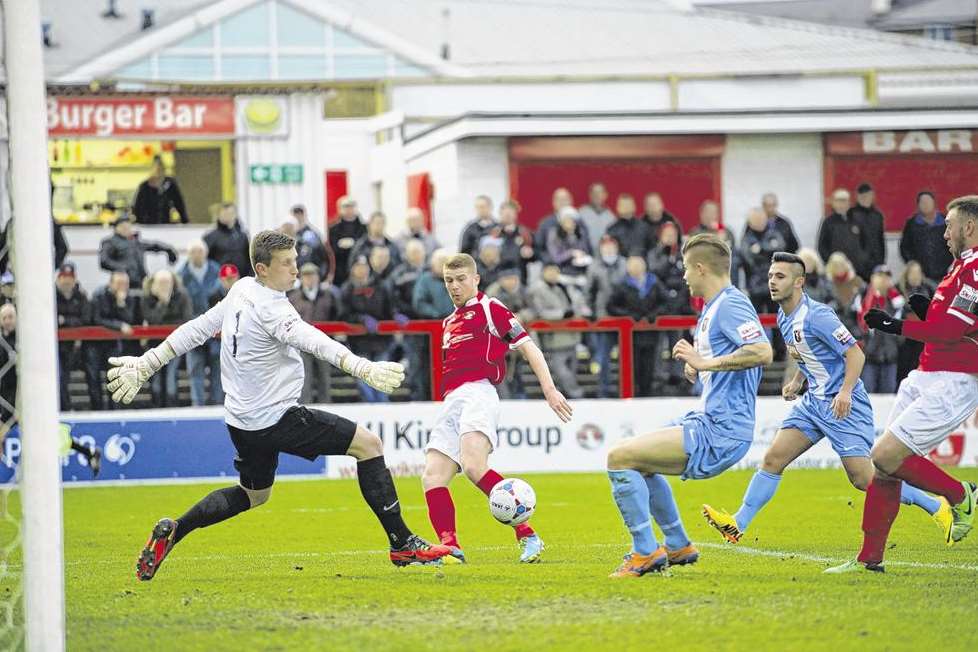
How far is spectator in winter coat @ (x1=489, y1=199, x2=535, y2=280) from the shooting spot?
20.0 metres

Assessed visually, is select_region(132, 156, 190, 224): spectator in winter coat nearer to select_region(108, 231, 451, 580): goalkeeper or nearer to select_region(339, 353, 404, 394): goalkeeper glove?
select_region(108, 231, 451, 580): goalkeeper

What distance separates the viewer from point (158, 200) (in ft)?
79.0

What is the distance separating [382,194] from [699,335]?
72.4 ft

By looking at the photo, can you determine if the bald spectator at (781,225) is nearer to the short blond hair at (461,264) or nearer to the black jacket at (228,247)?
the black jacket at (228,247)

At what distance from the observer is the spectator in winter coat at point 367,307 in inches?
763

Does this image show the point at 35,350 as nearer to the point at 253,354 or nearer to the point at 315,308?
the point at 253,354

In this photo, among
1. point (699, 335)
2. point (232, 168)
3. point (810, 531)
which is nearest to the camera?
point (699, 335)

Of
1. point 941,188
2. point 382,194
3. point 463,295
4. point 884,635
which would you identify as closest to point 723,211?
point 941,188

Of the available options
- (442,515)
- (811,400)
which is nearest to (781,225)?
(811,400)

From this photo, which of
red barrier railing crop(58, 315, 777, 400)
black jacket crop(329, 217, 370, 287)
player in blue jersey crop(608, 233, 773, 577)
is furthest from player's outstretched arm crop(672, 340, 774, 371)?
black jacket crop(329, 217, 370, 287)

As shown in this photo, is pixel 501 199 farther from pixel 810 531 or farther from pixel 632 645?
pixel 632 645

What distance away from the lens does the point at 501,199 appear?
26.2 metres

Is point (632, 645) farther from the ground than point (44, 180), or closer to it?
closer to it

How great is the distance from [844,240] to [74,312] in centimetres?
999
